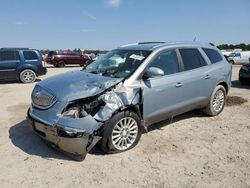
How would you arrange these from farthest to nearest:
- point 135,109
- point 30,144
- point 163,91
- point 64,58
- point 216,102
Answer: point 64,58
point 216,102
point 163,91
point 30,144
point 135,109

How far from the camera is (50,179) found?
3.91 m

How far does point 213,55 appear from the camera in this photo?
6738 millimetres

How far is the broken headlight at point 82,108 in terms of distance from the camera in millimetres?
4326

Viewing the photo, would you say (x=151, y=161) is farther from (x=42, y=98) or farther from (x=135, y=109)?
(x=42, y=98)

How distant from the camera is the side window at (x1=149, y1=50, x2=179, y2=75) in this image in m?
5.30

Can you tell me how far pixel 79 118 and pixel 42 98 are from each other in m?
0.83

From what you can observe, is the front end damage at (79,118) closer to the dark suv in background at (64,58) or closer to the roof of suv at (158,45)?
the roof of suv at (158,45)

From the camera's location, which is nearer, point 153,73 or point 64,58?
point 153,73

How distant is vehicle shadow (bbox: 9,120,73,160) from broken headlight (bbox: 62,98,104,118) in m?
0.76

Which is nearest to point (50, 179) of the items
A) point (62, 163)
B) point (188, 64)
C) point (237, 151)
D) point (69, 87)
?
point (62, 163)

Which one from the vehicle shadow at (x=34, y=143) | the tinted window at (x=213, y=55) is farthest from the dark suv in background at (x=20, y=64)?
the tinted window at (x=213, y=55)

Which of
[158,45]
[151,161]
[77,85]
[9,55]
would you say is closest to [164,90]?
[158,45]

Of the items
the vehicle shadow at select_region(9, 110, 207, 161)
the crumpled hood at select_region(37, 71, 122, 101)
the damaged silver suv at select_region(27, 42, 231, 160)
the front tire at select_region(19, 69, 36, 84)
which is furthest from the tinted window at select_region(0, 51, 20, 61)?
the crumpled hood at select_region(37, 71, 122, 101)

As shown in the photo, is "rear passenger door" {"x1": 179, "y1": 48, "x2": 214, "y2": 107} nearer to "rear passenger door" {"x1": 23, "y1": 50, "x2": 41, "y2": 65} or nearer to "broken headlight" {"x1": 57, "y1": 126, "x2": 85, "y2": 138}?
"broken headlight" {"x1": 57, "y1": 126, "x2": 85, "y2": 138}
